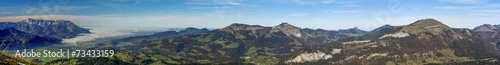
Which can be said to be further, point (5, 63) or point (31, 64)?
point (31, 64)

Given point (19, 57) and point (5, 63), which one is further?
point (19, 57)
